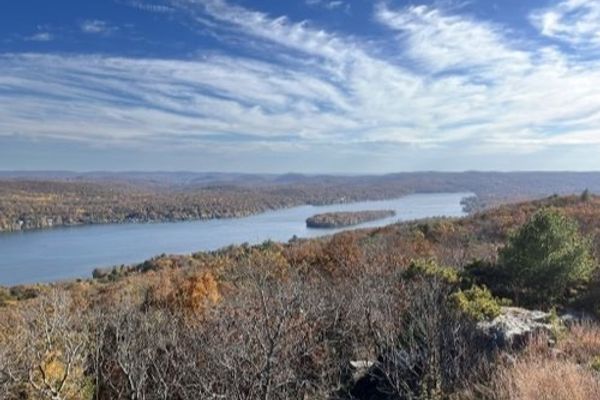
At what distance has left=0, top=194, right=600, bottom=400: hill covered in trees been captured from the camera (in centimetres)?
887

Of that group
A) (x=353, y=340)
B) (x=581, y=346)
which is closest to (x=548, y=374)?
(x=581, y=346)

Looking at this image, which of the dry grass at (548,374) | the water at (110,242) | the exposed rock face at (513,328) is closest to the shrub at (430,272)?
the exposed rock face at (513,328)

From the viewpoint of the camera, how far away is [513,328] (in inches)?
402

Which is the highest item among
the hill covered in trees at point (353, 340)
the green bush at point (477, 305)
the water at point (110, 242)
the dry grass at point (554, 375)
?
the dry grass at point (554, 375)

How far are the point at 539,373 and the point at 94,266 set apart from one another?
6766 cm

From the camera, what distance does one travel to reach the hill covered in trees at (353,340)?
8.87m

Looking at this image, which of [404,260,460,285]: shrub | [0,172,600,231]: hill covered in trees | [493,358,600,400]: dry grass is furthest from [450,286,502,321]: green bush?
[0,172,600,231]: hill covered in trees

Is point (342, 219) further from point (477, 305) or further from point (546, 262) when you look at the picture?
point (477, 305)

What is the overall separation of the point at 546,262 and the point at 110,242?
86506 mm

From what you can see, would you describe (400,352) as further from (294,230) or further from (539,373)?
(294,230)

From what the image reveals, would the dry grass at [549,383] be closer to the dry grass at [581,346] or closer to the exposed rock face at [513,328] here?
the dry grass at [581,346]

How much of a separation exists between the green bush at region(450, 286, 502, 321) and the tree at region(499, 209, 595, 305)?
141 inches

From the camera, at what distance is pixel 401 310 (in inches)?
586

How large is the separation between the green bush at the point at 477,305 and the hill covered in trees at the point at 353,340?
0.11 feet
